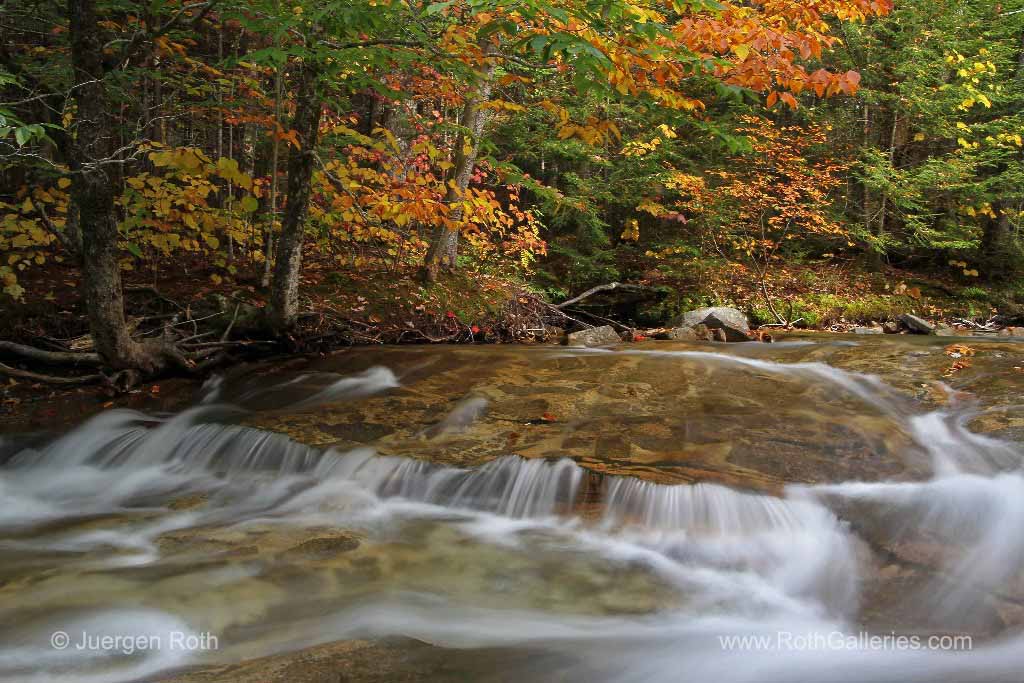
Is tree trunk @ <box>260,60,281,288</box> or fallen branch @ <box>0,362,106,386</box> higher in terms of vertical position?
tree trunk @ <box>260,60,281,288</box>

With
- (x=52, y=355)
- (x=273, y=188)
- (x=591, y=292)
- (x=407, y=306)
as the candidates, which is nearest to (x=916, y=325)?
(x=591, y=292)

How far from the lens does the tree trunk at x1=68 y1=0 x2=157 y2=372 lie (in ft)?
15.0

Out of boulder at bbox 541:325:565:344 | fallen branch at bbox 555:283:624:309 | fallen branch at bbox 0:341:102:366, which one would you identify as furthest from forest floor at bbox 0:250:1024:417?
fallen branch at bbox 555:283:624:309

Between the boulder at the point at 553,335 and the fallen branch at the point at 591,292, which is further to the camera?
the fallen branch at the point at 591,292

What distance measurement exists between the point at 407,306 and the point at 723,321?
208 inches

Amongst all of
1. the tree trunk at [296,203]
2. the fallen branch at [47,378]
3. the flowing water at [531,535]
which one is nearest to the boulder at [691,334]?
the flowing water at [531,535]

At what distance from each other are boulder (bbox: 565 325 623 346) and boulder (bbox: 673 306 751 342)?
145cm

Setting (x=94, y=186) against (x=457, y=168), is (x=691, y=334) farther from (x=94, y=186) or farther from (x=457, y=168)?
(x=94, y=186)

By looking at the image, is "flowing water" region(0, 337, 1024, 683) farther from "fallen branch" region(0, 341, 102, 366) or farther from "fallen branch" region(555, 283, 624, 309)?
"fallen branch" region(555, 283, 624, 309)

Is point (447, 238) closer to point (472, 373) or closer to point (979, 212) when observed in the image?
point (472, 373)

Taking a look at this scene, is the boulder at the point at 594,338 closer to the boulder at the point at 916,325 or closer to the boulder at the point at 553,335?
the boulder at the point at 553,335

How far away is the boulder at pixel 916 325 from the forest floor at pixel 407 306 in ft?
2.48

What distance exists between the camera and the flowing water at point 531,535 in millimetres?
2703

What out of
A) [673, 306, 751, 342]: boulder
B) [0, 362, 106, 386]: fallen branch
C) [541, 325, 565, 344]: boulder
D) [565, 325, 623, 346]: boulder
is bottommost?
[541, 325, 565, 344]: boulder
